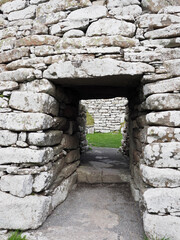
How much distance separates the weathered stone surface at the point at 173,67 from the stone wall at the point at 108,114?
10711mm

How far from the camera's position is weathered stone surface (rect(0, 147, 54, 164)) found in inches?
79.4

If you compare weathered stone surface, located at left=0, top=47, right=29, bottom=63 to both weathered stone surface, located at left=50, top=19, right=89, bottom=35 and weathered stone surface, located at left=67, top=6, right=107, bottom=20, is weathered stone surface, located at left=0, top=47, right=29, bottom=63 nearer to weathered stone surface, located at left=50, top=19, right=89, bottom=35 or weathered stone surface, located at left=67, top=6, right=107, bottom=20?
weathered stone surface, located at left=50, top=19, right=89, bottom=35

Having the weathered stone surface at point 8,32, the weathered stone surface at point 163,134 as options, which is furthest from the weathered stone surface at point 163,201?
the weathered stone surface at point 8,32

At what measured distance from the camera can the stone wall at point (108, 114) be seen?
→ 41.8 feet

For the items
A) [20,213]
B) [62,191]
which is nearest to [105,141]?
[62,191]

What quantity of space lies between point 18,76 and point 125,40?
4.99 ft

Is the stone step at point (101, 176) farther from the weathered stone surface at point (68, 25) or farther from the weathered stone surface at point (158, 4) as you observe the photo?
the weathered stone surface at point (158, 4)

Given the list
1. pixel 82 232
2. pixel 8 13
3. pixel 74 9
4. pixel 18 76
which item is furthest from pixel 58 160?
pixel 8 13

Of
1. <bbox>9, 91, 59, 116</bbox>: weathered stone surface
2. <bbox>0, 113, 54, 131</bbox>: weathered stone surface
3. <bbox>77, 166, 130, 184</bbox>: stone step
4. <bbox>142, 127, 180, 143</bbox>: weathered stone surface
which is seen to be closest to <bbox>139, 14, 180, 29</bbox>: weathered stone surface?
<bbox>142, 127, 180, 143</bbox>: weathered stone surface

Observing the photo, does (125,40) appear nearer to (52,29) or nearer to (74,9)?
(74,9)

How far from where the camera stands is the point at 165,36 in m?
2.11

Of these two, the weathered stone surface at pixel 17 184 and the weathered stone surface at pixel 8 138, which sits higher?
the weathered stone surface at pixel 8 138

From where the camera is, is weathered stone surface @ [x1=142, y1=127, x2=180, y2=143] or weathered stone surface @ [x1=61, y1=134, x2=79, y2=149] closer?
weathered stone surface @ [x1=142, y1=127, x2=180, y2=143]

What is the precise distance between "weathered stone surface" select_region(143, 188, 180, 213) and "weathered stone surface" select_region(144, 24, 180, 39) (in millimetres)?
1869
